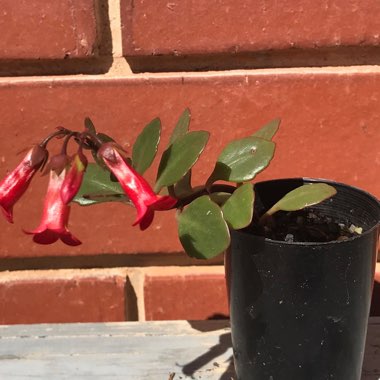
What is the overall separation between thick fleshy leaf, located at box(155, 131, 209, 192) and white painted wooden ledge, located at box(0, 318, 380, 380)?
0.26 m

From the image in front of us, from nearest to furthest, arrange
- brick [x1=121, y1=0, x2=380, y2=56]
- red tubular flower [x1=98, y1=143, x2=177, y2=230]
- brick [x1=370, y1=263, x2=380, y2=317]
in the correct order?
red tubular flower [x1=98, y1=143, x2=177, y2=230]
brick [x1=121, y1=0, x2=380, y2=56]
brick [x1=370, y1=263, x2=380, y2=317]

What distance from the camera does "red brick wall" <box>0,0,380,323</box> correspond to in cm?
75

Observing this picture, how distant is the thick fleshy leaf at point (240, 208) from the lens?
0.51 metres

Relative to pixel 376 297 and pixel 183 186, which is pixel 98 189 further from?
pixel 376 297

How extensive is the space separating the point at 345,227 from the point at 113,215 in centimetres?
35

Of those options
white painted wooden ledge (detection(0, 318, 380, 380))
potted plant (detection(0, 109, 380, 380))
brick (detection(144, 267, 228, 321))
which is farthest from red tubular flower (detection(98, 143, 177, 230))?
brick (detection(144, 267, 228, 321))

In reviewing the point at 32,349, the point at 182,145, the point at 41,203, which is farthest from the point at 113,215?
the point at 182,145

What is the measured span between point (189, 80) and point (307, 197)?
31 cm

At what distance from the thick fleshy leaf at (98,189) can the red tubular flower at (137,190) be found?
0.27 feet

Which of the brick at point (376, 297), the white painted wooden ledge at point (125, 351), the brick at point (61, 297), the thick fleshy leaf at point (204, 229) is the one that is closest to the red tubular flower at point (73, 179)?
the thick fleshy leaf at point (204, 229)

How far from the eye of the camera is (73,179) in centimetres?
50

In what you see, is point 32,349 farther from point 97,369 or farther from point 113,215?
point 113,215

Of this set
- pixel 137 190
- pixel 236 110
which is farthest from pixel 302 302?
pixel 236 110

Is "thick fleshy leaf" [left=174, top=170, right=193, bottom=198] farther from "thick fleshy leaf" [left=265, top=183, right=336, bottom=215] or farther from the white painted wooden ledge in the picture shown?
the white painted wooden ledge
